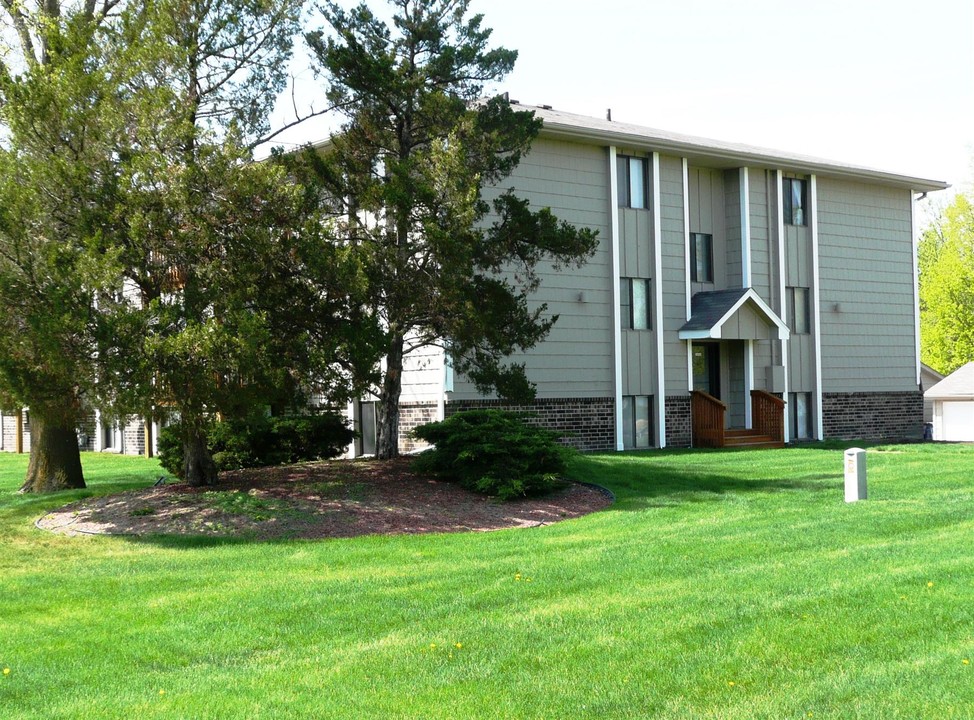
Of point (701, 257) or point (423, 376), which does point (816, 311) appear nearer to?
point (701, 257)

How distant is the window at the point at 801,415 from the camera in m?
26.7

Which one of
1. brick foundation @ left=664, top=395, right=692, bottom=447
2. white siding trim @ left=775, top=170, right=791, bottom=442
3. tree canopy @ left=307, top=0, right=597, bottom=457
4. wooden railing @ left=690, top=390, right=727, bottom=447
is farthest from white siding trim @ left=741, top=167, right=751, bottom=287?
tree canopy @ left=307, top=0, right=597, bottom=457

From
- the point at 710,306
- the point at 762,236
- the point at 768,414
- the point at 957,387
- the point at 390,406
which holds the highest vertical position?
the point at 762,236

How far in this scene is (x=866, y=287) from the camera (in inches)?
1111

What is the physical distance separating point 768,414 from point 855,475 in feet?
40.7

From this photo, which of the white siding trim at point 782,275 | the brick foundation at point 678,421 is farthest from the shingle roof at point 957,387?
the brick foundation at point 678,421

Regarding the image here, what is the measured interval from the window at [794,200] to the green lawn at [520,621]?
15.3m

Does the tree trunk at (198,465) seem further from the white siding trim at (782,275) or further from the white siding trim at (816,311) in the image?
the white siding trim at (816,311)

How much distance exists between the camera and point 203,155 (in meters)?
12.7


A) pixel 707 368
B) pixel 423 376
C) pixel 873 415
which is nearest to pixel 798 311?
pixel 707 368

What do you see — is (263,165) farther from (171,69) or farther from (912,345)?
(912,345)

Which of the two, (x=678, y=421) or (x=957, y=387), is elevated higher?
(x=957, y=387)

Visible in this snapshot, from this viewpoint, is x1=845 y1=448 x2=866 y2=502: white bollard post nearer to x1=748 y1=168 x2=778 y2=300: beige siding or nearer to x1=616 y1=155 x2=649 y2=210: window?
x1=616 y1=155 x2=649 y2=210: window

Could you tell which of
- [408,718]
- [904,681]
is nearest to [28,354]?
[408,718]
